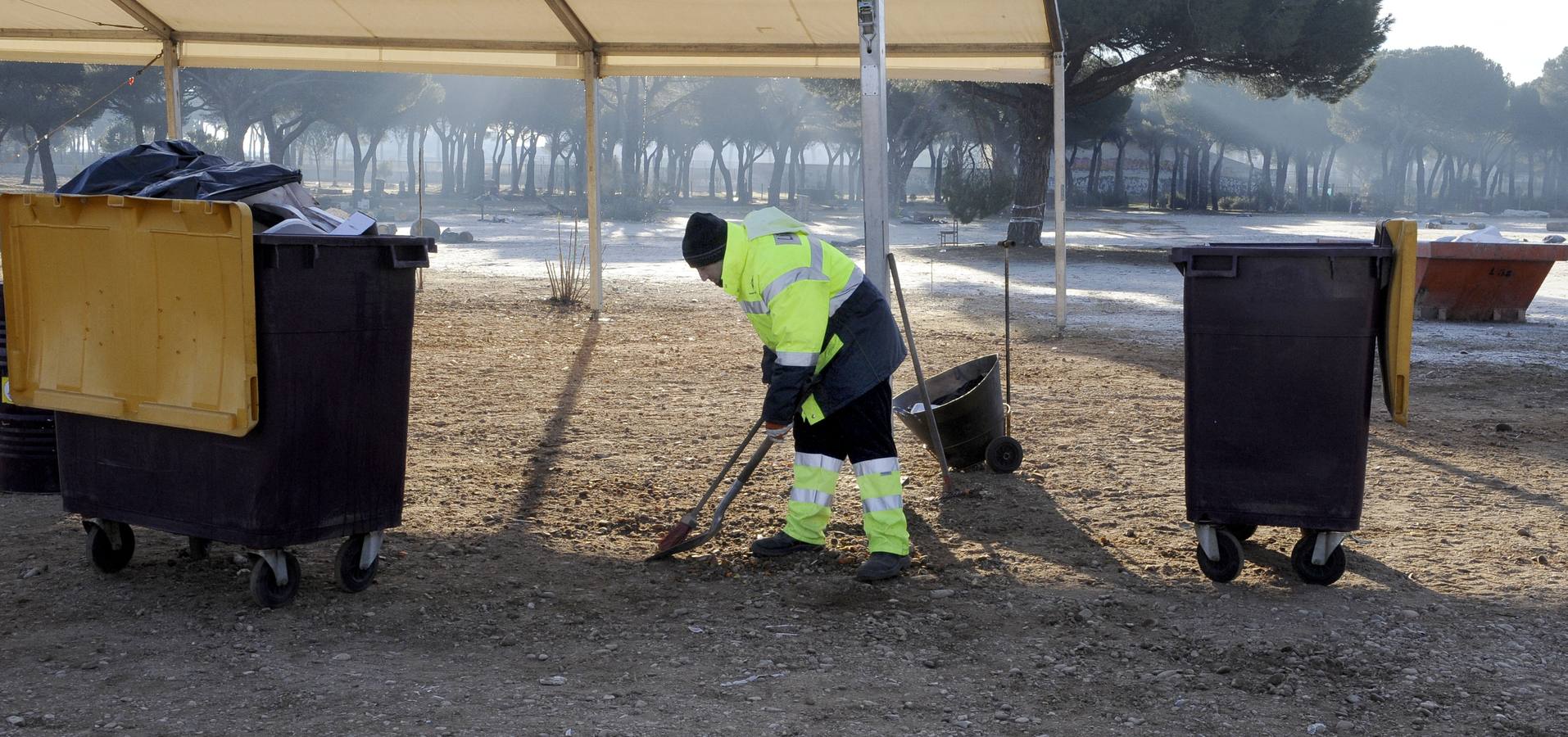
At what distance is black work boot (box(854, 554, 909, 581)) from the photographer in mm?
4340

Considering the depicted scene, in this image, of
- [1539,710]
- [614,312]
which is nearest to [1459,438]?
[1539,710]

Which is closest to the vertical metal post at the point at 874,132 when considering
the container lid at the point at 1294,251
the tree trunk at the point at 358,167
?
the container lid at the point at 1294,251

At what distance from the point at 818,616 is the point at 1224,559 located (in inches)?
54.9

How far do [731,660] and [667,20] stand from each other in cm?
727

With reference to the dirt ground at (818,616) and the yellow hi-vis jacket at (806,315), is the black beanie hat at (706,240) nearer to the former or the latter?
the yellow hi-vis jacket at (806,315)

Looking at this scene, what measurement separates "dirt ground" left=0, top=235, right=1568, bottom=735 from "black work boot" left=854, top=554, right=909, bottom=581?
0.06 metres

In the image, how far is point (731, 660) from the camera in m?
3.59

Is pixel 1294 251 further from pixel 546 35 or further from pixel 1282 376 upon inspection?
pixel 546 35

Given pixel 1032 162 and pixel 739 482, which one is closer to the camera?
pixel 739 482

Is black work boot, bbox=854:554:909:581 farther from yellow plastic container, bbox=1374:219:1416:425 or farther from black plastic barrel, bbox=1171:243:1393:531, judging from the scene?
yellow plastic container, bbox=1374:219:1416:425

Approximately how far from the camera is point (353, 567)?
4.11 m

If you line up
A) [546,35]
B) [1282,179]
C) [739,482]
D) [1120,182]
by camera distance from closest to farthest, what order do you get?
[739,482]
[546,35]
[1120,182]
[1282,179]

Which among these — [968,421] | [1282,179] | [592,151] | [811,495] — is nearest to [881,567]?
[811,495]

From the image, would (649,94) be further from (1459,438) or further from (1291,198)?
(1459,438)
